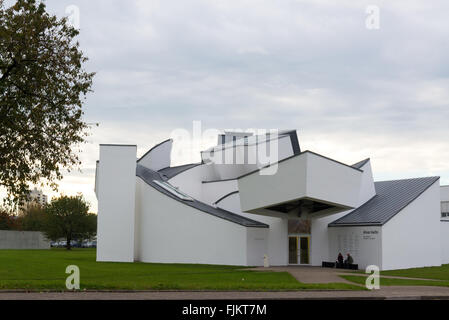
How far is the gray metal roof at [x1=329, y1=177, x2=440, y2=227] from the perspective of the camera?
35531 mm

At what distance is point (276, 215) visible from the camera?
37.6 m

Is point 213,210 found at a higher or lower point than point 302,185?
lower

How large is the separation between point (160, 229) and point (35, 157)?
2244cm

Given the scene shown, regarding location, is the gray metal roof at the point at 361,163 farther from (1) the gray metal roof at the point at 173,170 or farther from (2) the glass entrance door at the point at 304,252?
(1) the gray metal roof at the point at 173,170

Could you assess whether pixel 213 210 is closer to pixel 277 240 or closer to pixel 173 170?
pixel 277 240

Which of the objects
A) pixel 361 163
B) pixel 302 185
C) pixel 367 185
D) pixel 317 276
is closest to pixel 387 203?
pixel 367 185

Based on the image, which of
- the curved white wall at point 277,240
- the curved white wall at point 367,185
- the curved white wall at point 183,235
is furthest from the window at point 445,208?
the curved white wall at point 183,235

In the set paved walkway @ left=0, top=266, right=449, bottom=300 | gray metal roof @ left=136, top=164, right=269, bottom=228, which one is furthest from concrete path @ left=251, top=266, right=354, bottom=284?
gray metal roof @ left=136, top=164, right=269, bottom=228

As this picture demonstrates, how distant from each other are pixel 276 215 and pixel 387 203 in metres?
7.80

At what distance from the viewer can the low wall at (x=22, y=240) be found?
79662 mm

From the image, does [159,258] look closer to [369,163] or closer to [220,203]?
[220,203]

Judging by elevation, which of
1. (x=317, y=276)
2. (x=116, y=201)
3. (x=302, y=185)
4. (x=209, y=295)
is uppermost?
(x=302, y=185)

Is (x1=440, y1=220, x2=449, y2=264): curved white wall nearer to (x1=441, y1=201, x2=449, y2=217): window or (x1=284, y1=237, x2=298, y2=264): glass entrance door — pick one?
(x1=284, y1=237, x2=298, y2=264): glass entrance door
